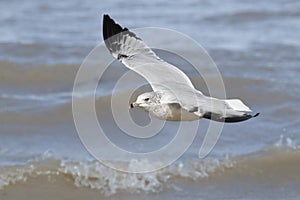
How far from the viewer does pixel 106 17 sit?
19.2 feet

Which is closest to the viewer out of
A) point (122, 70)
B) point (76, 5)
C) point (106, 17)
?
point (106, 17)

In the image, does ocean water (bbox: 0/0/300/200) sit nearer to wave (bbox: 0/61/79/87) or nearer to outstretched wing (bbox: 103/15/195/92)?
wave (bbox: 0/61/79/87)

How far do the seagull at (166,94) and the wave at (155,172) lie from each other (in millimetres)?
1335

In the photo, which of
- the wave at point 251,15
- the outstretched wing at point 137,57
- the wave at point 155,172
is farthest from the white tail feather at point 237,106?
the wave at point 251,15

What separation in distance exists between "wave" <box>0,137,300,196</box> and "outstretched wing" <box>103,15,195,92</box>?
131 centimetres

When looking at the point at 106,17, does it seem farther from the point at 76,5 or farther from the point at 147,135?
the point at 76,5

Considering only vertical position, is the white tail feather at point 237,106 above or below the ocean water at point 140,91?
below

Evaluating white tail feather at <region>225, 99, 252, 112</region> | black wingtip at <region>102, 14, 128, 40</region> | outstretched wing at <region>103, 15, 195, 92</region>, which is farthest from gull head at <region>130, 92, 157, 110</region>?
black wingtip at <region>102, 14, 128, 40</region>

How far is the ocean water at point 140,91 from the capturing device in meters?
6.89

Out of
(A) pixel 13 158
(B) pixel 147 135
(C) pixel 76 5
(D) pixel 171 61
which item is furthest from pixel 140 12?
(A) pixel 13 158

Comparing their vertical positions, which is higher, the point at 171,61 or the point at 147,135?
the point at 171,61

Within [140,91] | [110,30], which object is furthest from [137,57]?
[140,91]

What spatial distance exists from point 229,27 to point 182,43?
0.96m

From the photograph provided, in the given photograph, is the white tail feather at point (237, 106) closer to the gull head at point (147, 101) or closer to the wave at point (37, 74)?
the gull head at point (147, 101)
